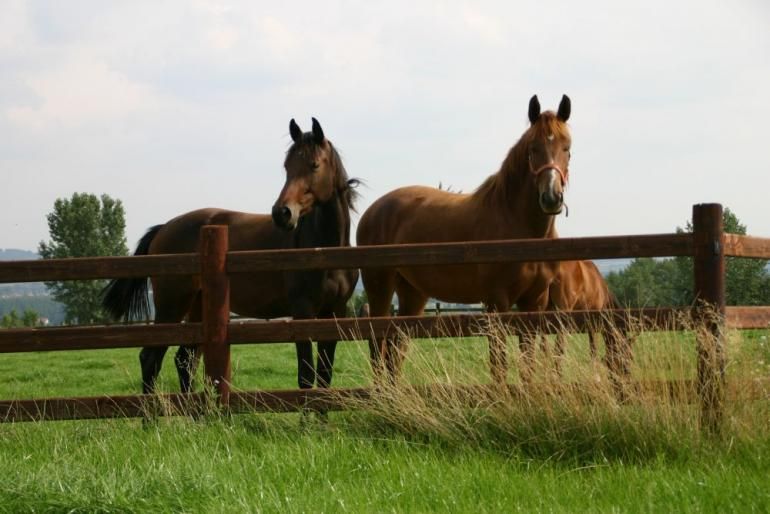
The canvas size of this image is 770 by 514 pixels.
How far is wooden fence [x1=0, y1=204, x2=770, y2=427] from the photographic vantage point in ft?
18.2

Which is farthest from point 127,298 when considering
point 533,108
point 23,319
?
point 23,319

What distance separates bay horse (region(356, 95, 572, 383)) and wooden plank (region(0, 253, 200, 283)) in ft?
5.10

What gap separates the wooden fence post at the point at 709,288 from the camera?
523cm

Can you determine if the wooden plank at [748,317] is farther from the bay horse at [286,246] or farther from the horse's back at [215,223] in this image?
the horse's back at [215,223]

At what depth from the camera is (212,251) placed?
6.09 metres

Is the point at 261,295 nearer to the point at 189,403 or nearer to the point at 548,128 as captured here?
the point at 189,403

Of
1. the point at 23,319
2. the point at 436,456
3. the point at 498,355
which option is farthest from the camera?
the point at 23,319

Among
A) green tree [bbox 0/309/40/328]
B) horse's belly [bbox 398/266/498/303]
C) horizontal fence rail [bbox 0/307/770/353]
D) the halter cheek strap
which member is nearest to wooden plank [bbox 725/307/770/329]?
horizontal fence rail [bbox 0/307/770/353]

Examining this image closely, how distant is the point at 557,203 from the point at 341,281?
2165mm

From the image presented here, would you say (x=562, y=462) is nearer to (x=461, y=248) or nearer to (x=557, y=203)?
(x=461, y=248)

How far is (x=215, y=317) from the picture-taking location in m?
6.04

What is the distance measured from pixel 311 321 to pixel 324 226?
2211mm

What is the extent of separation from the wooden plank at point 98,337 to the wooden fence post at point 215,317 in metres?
0.12

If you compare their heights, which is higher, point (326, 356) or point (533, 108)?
point (533, 108)
